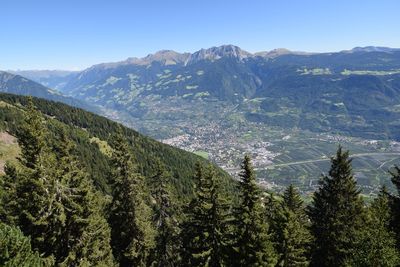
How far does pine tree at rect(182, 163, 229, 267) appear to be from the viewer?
36125 millimetres

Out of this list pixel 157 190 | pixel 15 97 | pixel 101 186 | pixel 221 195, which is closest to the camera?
A: pixel 221 195

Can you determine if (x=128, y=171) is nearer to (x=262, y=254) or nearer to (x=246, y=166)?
(x=246, y=166)

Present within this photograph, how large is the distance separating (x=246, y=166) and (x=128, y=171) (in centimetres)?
1422

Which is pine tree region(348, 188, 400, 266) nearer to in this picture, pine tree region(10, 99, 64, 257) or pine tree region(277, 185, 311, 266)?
pine tree region(277, 185, 311, 266)

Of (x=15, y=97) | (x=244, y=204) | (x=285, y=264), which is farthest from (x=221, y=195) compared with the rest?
(x=15, y=97)

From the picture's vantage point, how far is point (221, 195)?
36.6 metres

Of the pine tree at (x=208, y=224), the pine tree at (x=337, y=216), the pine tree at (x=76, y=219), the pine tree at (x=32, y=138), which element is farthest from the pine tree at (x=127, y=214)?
the pine tree at (x=337, y=216)

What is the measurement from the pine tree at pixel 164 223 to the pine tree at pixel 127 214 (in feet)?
3.69

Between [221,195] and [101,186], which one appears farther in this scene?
[101,186]

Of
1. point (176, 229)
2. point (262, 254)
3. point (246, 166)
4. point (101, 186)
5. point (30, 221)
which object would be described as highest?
point (246, 166)

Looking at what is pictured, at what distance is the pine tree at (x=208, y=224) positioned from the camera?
1422 inches

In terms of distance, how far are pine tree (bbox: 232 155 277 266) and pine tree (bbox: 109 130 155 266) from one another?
44.1 feet

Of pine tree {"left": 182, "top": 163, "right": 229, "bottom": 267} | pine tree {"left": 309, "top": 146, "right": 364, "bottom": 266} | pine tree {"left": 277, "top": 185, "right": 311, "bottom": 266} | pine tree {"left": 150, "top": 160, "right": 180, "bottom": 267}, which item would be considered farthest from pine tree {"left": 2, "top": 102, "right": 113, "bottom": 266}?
pine tree {"left": 309, "top": 146, "right": 364, "bottom": 266}

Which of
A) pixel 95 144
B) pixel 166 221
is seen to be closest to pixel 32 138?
pixel 166 221
